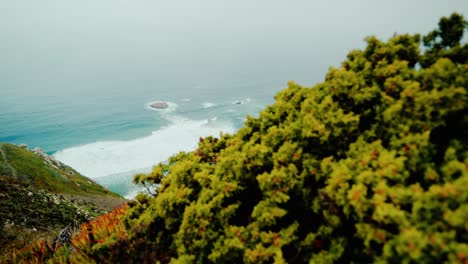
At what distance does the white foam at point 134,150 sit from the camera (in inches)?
2640

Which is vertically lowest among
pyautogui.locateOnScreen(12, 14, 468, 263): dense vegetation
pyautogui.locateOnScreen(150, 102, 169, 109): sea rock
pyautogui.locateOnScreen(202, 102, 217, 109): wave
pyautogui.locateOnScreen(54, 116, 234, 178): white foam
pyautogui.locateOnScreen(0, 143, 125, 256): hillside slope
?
pyautogui.locateOnScreen(54, 116, 234, 178): white foam

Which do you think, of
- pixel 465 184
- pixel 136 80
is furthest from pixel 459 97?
pixel 136 80

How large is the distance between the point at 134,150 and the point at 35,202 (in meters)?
56.2

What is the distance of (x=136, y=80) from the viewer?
172000 mm

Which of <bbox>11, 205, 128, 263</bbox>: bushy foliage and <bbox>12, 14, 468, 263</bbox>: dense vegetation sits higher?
<bbox>12, 14, 468, 263</bbox>: dense vegetation

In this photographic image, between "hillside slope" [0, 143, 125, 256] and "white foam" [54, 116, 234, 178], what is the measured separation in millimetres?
26533

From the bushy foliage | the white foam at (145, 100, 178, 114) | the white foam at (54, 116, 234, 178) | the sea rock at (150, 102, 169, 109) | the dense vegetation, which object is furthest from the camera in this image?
the sea rock at (150, 102, 169, 109)

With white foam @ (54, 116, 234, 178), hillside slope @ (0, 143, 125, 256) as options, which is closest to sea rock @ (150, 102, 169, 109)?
white foam @ (54, 116, 234, 178)

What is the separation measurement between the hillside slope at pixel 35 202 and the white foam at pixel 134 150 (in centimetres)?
2653

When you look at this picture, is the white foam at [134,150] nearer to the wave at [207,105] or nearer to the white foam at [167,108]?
the white foam at [167,108]

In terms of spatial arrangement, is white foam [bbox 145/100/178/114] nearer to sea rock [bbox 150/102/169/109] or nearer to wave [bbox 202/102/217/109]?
sea rock [bbox 150/102/169/109]

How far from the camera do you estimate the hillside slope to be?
616 inches

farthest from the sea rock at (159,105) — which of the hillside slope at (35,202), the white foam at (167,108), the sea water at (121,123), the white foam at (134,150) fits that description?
the hillside slope at (35,202)

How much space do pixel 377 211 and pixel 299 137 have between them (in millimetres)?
2447
